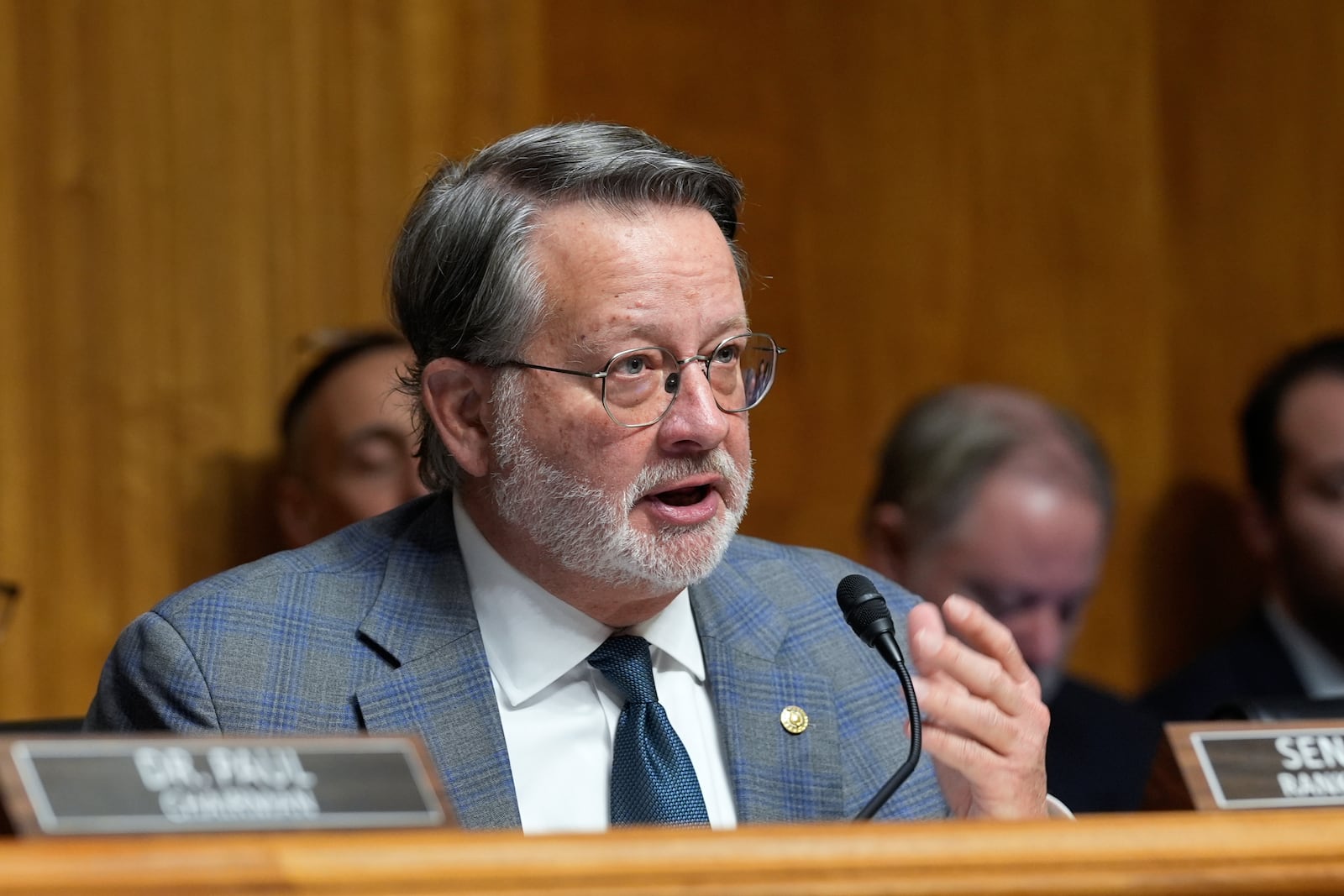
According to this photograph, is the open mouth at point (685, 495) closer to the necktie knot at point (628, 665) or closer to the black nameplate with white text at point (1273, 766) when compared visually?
the necktie knot at point (628, 665)

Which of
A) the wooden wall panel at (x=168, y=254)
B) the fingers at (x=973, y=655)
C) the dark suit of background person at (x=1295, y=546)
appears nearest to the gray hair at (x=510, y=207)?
the fingers at (x=973, y=655)

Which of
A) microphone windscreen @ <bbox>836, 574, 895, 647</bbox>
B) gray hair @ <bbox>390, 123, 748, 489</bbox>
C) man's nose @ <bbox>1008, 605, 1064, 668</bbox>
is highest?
gray hair @ <bbox>390, 123, 748, 489</bbox>

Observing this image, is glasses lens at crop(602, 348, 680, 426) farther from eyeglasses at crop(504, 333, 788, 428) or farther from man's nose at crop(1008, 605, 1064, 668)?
man's nose at crop(1008, 605, 1064, 668)

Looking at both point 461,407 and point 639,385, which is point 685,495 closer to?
point 639,385

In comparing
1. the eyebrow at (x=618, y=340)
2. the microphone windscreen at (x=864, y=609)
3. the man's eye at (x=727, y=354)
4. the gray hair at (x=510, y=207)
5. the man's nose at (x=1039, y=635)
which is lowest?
the man's nose at (x=1039, y=635)

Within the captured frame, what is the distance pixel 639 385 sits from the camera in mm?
1983

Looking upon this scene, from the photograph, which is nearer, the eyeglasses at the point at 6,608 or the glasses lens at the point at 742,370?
the glasses lens at the point at 742,370

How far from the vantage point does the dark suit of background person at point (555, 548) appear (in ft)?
6.20

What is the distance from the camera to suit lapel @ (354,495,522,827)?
1.86m

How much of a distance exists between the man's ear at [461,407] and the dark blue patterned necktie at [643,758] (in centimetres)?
30

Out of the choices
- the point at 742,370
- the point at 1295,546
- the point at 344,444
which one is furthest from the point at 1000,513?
the point at 742,370

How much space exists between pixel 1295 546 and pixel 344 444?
206 centimetres

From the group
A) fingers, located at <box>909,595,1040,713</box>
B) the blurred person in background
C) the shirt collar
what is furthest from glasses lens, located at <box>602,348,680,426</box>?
the blurred person in background

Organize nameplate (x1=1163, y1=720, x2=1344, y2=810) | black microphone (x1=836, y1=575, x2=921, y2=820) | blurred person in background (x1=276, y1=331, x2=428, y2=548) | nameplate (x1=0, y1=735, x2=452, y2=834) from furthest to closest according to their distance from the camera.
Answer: blurred person in background (x1=276, y1=331, x2=428, y2=548)
black microphone (x1=836, y1=575, x2=921, y2=820)
nameplate (x1=1163, y1=720, x2=1344, y2=810)
nameplate (x1=0, y1=735, x2=452, y2=834)
